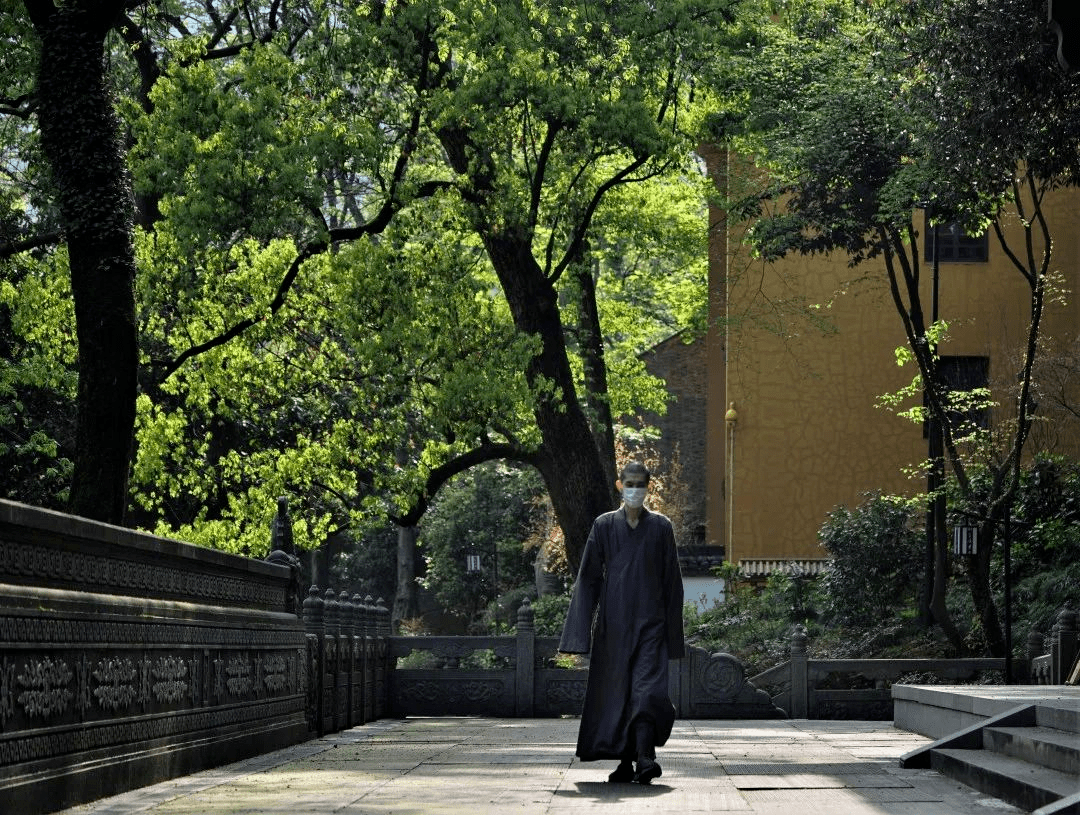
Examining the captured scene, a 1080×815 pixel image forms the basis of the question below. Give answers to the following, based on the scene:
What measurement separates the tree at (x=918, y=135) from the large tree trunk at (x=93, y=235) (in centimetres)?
813

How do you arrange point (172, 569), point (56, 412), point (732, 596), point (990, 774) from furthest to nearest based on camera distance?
point (732, 596)
point (56, 412)
point (172, 569)
point (990, 774)

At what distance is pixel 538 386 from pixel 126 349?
7.93 m

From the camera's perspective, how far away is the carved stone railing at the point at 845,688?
23.1 m

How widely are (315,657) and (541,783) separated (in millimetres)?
6369

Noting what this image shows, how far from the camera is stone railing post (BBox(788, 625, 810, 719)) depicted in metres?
23.8

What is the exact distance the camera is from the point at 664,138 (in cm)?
2330

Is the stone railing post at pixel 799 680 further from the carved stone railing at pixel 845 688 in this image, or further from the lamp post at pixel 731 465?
the lamp post at pixel 731 465

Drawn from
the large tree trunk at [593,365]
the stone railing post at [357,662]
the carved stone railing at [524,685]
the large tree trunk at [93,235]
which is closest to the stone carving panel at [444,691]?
the carved stone railing at [524,685]

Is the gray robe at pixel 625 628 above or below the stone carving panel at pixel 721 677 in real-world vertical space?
above

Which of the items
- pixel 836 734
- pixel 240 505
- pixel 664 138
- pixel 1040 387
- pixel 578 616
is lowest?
pixel 836 734

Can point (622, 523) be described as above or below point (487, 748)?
above

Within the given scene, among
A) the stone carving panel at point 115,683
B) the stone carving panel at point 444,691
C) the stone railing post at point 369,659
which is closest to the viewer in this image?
the stone carving panel at point 115,683

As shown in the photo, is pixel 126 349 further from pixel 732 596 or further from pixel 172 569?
pixel 732 596

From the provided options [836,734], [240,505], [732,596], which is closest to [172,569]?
[836,734]
